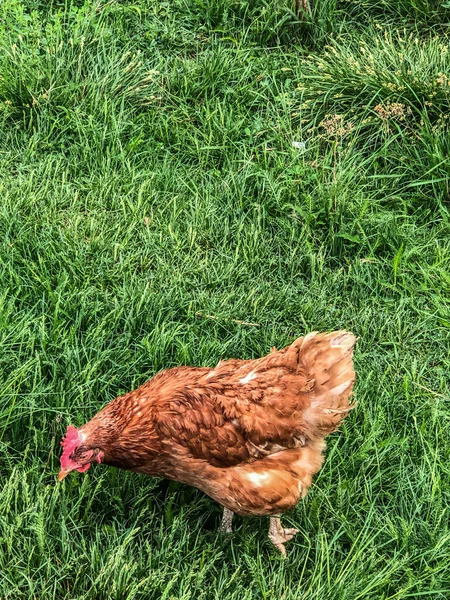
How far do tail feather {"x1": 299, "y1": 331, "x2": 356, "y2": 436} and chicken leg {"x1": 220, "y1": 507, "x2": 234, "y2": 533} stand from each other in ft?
1.73

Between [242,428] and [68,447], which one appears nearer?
[68,447]

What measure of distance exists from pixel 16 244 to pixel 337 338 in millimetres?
1886

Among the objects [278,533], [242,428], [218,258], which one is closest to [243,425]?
[242,428]

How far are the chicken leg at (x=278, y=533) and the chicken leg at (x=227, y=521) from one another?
18 cm

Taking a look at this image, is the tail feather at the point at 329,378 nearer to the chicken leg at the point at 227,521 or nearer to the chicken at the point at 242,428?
the chicken at the point at 242,428

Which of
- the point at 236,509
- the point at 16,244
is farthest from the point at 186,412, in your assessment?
the point at 16,244

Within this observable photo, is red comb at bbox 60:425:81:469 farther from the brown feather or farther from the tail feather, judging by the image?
the tail feather

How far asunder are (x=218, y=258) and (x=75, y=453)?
1681 mm

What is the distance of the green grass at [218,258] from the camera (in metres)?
2.84

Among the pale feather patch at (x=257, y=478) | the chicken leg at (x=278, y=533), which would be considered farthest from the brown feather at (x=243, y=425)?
the chicken leg at (x=278, y=533)

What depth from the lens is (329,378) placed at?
2902 millimetres

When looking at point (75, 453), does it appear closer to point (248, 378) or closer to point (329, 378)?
point (248, 378)

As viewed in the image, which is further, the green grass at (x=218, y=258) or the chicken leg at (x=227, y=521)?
the chicken leg at (x=227, y=521)

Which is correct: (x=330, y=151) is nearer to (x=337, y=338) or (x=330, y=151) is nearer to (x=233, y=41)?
(x=233, y=41)
